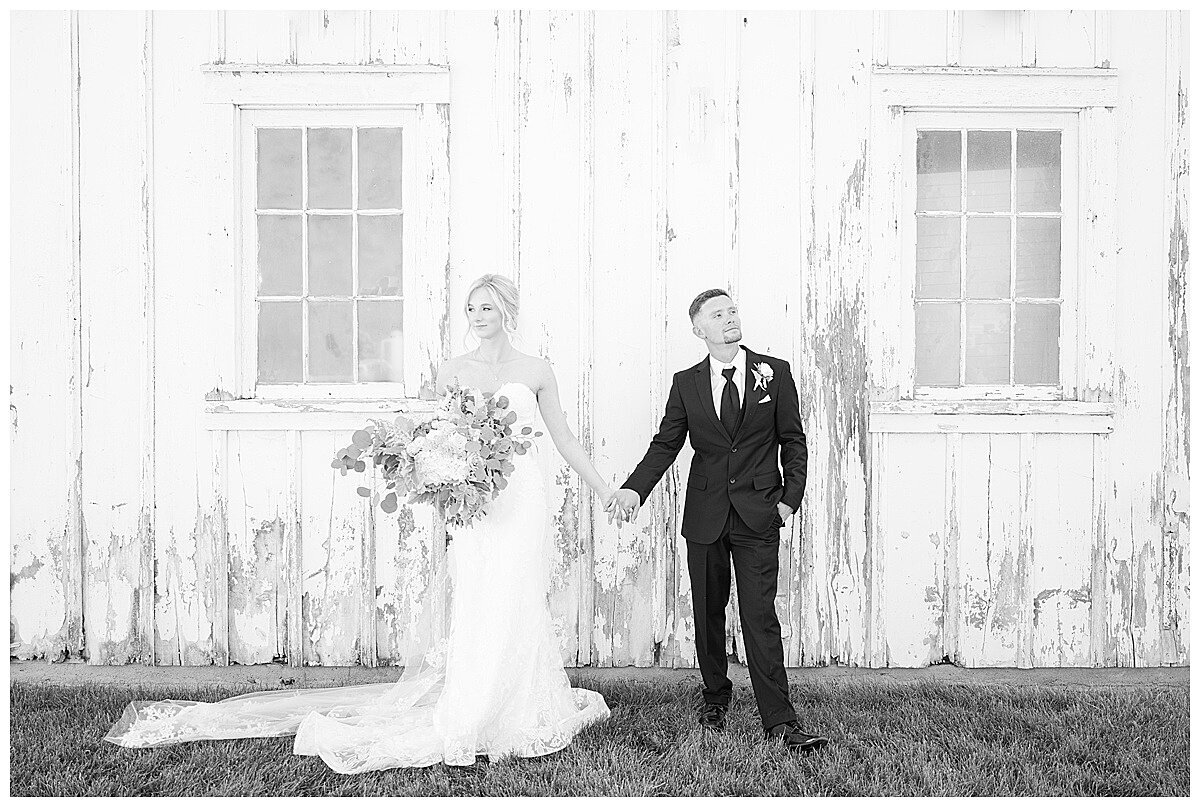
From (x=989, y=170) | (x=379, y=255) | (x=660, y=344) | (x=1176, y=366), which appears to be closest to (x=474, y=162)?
(x=379, y=255)

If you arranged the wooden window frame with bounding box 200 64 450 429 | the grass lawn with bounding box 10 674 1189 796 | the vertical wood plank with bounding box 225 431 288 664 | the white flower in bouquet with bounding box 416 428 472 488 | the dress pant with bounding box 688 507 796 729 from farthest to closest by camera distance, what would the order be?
1. the vertical wood plank with bounding box 225 431 288 664
2. the wooden window frame with bounding box 200 64 450 429
3. the dress pant with bounding box 688 507 796 729
4. the white flower in bouquet with bounding box 416 428 472 488
5. the grass lawn with bounding box 10 674 1189 796

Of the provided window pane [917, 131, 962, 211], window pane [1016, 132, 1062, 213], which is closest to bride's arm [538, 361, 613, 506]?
window pane [917, 131, 962, 211]

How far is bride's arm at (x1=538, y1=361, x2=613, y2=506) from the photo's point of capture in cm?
441

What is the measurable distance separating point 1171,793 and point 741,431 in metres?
2.30

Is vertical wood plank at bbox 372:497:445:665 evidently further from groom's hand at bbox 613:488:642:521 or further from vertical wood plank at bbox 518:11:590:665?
groom's hand at bbox 613:488:642:521

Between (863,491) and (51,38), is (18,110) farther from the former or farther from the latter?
(863,491)

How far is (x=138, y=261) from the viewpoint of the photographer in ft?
17.2

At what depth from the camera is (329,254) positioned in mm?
5355

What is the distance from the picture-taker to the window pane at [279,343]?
212 inches

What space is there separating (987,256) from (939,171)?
568 millimetres

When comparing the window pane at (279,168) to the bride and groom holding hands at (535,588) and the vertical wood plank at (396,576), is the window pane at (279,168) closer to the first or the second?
the bride and groom holding hands at (535,588)

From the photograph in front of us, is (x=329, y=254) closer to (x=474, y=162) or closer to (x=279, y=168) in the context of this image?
(x=279, y=168)

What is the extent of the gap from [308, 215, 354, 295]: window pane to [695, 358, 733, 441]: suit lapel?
219 centimetres

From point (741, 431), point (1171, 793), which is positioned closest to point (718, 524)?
Result: point (741, 431)
